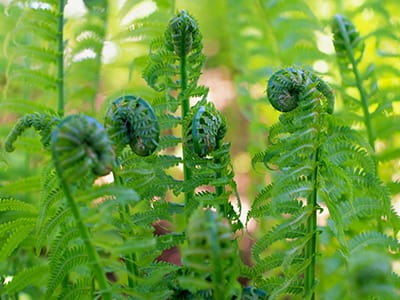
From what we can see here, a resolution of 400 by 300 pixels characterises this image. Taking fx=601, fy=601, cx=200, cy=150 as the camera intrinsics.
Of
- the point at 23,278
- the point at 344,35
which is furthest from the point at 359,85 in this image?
the point at 23,278

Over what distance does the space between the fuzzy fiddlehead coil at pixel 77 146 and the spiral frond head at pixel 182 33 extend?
0.35 metres

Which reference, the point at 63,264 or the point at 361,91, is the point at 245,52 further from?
the point at 63,264

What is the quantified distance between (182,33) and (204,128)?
20cm

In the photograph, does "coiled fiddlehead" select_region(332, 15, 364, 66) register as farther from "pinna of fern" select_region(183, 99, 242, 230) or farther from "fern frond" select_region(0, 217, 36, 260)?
"fern frond" select_region(0, 217, 36, 260)

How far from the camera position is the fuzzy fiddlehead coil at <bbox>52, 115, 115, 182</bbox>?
82 centimetres

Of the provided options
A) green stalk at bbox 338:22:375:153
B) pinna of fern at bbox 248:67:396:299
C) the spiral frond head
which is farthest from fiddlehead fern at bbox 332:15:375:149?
the spiral frond head

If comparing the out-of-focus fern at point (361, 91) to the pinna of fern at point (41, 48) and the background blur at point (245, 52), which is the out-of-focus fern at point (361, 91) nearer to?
the background blur at point (245, 52)

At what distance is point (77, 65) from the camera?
1850 millimetres

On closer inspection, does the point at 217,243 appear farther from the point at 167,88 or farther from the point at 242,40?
the point at 242,40

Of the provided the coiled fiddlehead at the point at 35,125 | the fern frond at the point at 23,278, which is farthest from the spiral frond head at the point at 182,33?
the fern frond at the point at 23,278

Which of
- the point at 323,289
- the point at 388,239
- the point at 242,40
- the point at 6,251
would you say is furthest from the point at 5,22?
the point at 388,239

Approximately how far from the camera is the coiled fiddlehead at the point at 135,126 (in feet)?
3.24

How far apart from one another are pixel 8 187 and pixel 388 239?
31.4 inches

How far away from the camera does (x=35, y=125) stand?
1.06 metres
